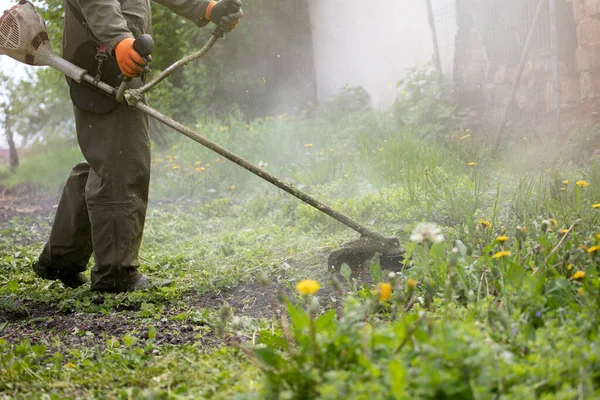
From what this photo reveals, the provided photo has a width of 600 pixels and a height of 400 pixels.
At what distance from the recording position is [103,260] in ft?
9.79

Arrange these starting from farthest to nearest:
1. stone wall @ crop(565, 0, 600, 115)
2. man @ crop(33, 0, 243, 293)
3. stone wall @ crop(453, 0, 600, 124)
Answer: stone wall @ crop(453, 0, 600, 124)
stone wall @ crop(565, 0, 600, 115)
man @ crop(33, 0, 243, 293)

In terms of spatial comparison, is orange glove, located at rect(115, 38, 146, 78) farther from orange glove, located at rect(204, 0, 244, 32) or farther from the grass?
the grass

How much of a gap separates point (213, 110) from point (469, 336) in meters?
7.51

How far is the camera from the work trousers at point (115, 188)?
2.93 m

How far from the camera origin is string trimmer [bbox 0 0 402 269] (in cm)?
282

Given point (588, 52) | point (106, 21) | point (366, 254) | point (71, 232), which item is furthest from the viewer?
point (588, 52)

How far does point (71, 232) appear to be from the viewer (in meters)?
3.20

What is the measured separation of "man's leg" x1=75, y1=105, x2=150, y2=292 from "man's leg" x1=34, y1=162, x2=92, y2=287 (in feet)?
0.68

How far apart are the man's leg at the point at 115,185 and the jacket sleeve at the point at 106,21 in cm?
36

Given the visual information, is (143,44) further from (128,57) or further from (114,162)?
(114,162)

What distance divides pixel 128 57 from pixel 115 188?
660 mm

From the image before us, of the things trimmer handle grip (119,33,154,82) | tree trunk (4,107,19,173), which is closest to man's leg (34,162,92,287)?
trimmer handle grip (119,33,154,82)

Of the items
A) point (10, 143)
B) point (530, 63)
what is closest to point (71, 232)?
point (530, 63)

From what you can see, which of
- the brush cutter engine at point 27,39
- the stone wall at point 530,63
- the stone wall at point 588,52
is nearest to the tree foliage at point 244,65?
the stone wall at point 530,63
